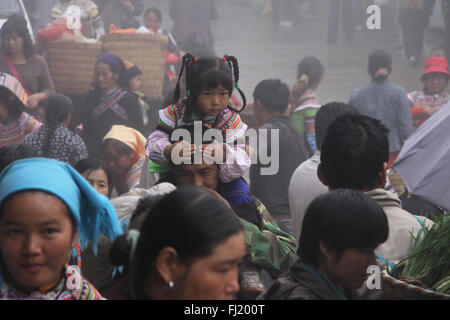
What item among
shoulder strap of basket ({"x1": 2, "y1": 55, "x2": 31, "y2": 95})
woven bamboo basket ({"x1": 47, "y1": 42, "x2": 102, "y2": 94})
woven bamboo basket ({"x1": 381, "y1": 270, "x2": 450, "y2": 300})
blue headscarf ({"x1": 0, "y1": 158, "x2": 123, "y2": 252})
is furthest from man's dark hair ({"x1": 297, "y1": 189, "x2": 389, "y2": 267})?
woven bamboo basket ({"x1": 47, "y1": 42, "x2": 102, "y2": 94})

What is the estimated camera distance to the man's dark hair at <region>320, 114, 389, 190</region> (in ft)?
10.5

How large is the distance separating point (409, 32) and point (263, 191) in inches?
362

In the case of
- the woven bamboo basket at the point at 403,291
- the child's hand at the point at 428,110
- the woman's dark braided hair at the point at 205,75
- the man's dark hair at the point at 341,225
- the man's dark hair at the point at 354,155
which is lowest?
the child's hand at the point at 428,110

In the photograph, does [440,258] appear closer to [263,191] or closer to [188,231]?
[188,231]

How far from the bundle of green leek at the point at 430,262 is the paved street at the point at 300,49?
9.48 metres

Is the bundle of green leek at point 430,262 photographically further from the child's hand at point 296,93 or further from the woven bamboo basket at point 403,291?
the child's hand at point 296,93

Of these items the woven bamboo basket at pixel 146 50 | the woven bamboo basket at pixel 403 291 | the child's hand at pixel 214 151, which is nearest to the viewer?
the woven bamboo basket at pixel 403 291

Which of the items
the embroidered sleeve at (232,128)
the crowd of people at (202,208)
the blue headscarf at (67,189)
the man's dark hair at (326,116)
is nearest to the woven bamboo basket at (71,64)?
the crowd of people at (202,208)

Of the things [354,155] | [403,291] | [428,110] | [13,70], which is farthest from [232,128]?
[428,110]

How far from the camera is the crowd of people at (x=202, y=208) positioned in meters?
2.07

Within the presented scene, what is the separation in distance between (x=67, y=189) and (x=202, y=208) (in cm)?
57

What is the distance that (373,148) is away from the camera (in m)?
3.21

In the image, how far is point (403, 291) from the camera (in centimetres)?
246

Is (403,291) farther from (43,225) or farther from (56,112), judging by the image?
(56,112)
